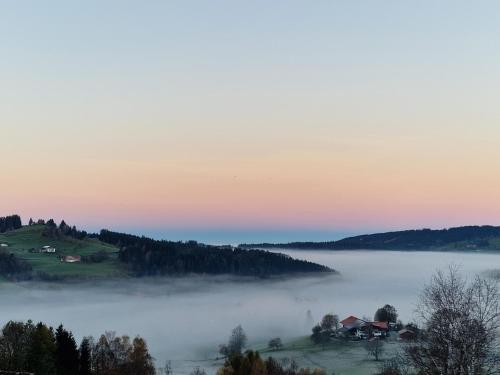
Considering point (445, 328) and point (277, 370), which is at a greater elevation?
point (445, 328)

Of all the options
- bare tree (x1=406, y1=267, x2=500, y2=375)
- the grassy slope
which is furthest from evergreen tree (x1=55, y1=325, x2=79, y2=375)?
the grassy slope

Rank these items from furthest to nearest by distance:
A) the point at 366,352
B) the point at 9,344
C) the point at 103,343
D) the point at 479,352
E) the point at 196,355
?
the point at 196,355 < the point at 366,352 < the point at 103,343 < the point at 9,344 < the point at 479,352

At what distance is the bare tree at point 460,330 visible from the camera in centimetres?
1834

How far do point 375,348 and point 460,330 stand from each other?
105 m

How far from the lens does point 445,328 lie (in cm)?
1850

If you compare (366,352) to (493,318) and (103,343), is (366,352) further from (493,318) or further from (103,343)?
(493,318)

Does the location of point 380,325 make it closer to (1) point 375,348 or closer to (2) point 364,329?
(2) point 364,329

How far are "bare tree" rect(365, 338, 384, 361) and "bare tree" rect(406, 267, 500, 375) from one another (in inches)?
3858

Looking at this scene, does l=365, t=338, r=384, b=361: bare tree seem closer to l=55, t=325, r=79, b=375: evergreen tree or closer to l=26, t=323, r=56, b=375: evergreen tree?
l=55, t=325, r=79, b=375: evergreen tree

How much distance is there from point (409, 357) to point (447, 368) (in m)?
1.27

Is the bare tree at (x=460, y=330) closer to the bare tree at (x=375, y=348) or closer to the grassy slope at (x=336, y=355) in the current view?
the grassy slope at (x=336, y=355)

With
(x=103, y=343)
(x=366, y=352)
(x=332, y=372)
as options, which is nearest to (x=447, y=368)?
(x=103, y=343)

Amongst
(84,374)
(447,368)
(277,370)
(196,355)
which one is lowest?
→ (196,355)

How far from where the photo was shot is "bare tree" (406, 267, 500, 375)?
722 inches
